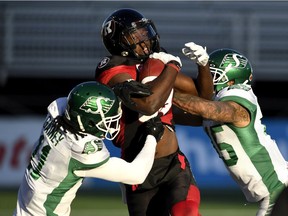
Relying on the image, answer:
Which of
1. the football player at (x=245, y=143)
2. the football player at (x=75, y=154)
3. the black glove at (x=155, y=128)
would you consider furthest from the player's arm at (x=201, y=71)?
the football player at (x=75, y=154)

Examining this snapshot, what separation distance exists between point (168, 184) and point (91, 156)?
2.30 feet

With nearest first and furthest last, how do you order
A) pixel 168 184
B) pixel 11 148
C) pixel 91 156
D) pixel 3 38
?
pixel 91 156 < pixel 168 184 < pixel 11 148 < pixel 3 38

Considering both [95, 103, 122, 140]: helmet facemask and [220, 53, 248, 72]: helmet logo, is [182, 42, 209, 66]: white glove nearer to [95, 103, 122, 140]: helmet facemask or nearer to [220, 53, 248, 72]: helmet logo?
[220, 53, 248, 72]: helmet logo

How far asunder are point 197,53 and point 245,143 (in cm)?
71

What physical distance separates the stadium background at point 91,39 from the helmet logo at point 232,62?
9.38m

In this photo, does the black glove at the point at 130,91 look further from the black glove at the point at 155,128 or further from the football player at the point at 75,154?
the black glove at the point at 155,128

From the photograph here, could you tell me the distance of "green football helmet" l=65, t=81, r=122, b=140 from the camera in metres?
5.93

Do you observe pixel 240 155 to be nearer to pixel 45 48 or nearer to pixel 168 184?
pixel 168 184

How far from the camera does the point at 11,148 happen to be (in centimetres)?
1427

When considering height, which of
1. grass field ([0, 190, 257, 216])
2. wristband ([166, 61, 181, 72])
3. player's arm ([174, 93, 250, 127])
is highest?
wristband ([166, 61, 181, 72])

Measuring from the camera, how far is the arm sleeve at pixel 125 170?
19.8 feet

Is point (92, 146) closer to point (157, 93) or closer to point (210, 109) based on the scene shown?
point (157, 93)

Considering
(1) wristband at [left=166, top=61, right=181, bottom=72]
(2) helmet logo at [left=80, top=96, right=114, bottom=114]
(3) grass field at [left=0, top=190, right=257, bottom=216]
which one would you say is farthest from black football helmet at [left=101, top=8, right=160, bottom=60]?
(3) grass field at [left=0, top=190, right=257, bottom=216]

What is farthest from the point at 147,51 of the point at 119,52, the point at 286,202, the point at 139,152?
the point at 286,202
